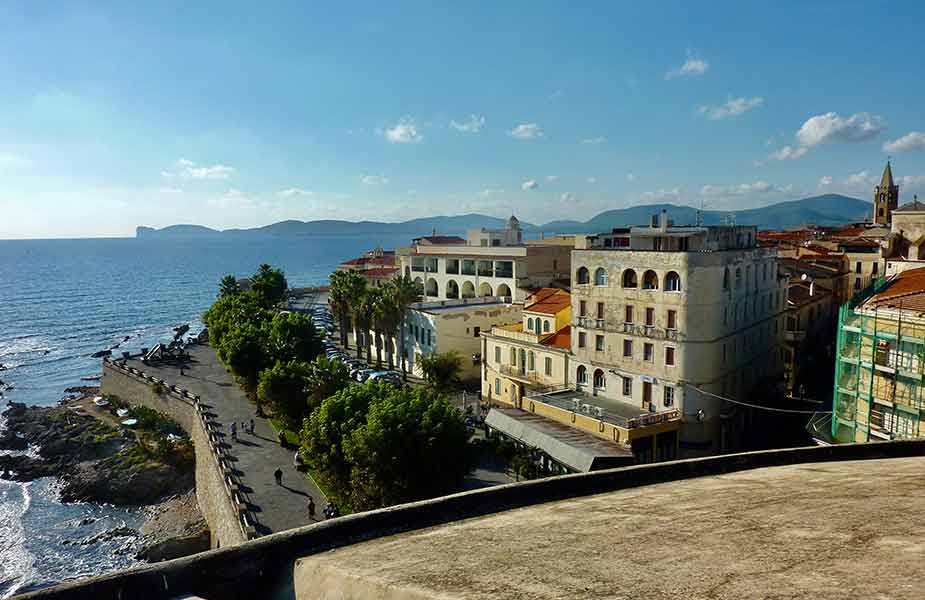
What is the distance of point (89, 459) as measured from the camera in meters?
55.9

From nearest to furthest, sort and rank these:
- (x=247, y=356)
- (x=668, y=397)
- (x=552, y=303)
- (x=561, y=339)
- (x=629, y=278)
A: (x=668, y=397), (x=629, y=278), (x=561, y=339), (x=247, y=356), (x=552, y=303)

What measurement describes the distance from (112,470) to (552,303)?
130ft

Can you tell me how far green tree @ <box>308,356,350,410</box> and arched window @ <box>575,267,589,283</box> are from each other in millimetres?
18199

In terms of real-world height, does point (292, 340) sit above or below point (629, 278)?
below

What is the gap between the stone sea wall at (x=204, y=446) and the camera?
→ 32.6 metres

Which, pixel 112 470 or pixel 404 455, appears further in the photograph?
pixel 112 470

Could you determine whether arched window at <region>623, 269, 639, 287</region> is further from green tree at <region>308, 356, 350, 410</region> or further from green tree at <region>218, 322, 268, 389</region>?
green tree at <region>218, 322, 268, 389</region>

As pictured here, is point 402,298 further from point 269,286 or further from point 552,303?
point 269,286

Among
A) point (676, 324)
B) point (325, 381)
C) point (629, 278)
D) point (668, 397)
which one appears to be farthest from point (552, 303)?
point (325, 381)

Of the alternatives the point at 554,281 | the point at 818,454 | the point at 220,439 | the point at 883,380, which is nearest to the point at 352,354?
the point at 554,281

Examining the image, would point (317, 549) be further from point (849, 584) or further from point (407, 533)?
point (849, 584)

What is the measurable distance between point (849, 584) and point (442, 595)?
5.07m

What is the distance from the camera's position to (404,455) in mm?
28672

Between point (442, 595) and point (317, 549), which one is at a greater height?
point (442, 595)
